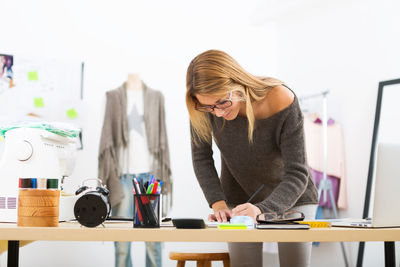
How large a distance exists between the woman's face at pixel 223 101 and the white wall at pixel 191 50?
1967mm

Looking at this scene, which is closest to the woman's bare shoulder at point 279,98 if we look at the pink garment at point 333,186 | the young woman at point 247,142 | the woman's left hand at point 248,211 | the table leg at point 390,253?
the young woman at point 247,142

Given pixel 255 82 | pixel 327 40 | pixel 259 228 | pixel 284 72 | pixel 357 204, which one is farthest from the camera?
pixel 284 72

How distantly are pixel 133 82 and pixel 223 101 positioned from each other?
2157mm

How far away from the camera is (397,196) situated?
43.7 inches

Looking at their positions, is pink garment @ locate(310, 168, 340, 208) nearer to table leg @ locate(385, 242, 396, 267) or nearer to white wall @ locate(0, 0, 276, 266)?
white wall @ locate(0, 0, 276, 266)

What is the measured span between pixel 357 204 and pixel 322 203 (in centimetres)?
24

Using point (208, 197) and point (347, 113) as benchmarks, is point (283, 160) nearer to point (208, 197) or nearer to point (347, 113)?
point (208, 197)

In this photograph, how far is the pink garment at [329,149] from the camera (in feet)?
11.0

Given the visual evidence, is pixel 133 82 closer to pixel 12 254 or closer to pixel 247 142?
pixel 247 142

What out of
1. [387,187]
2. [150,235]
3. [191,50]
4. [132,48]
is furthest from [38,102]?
[387,187]

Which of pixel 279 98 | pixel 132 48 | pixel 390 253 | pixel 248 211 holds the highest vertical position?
pixel 132 48

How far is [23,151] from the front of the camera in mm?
1329

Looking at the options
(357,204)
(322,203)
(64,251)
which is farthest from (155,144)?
(357,204)

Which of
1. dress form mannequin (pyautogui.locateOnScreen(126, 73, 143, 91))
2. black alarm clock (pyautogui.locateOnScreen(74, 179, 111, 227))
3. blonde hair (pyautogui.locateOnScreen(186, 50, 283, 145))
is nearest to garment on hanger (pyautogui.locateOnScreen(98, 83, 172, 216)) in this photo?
dress form mannequin (pyautogui.locateOnScreen(126, 73, 143, 91))
